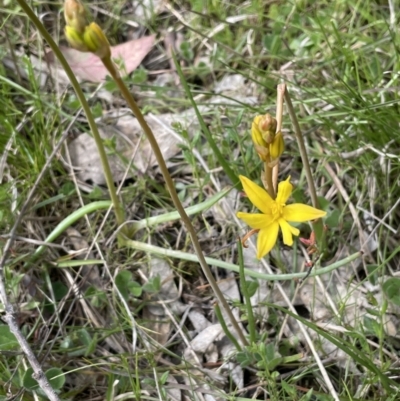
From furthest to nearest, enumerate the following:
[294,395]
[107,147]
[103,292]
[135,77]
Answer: [135,77] < [107,147] < [103,292] < [294,395]

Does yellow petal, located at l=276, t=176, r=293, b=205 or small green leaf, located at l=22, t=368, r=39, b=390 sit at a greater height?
yellow petal, located at l=276, t=176, r=293, b=205

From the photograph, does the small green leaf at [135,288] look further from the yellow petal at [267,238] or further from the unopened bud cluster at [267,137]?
the unopened bud cluster at [267,137]

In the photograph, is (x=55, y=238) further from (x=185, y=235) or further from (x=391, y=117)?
(x=391, y=117)

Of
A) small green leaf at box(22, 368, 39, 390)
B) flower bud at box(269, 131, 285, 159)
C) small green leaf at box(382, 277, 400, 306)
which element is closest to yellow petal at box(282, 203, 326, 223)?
flower bud at box(269, 131, 285, 159)

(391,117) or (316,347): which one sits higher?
(391,117)

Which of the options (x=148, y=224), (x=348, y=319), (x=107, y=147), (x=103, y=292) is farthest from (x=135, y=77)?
(x=348, y=319)

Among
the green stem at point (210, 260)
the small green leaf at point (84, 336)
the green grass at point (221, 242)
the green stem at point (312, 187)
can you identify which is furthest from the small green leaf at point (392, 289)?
the small green leaf at point (84, 336)

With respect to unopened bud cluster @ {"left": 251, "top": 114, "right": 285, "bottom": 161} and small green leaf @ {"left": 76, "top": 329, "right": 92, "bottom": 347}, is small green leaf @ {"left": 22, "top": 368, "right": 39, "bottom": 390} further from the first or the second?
unopened bud cluster @ {"left": 251, "top": 114, "right": 285, "bottom": 161}
